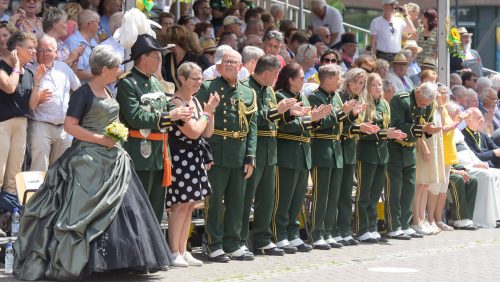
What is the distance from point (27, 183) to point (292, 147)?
9.47ft

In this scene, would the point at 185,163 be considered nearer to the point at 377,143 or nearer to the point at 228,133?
the point at 228,133

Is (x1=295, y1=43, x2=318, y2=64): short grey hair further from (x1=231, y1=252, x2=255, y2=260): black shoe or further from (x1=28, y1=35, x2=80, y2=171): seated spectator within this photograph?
(x1=28, y1=35, x2=80, y2=171): seated spectator

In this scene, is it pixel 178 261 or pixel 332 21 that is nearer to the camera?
pixel 178 261

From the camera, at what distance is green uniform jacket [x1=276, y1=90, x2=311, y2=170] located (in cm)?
1240

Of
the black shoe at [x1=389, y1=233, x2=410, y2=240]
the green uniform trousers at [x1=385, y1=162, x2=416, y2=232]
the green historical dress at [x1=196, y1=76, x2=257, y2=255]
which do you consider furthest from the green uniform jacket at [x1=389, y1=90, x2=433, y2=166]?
the green historical dress at [x1=196, y1=76, x2=257, y2=255]

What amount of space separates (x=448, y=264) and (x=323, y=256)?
1289 mm

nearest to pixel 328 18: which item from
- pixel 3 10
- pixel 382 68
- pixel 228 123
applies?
pixel 382 68

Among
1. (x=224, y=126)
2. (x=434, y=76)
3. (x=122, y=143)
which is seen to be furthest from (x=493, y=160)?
(x=122, y=143)

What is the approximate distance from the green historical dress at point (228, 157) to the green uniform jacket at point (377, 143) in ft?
7.39

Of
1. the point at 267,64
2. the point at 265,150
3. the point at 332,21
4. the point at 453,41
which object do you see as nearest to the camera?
the point at 267,64

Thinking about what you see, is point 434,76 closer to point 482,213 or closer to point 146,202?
point 482,213

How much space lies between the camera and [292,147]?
1242cm

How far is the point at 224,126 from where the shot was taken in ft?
38.1

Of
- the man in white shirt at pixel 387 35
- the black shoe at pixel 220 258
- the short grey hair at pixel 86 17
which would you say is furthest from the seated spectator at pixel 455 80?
the black shoe at pixel 220 258
